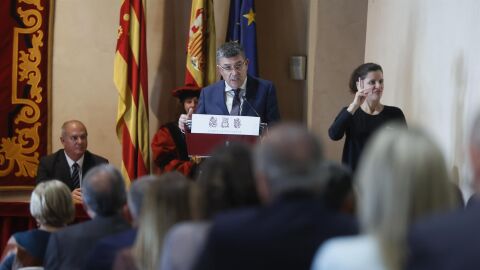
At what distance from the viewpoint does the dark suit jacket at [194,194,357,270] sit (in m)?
1.99

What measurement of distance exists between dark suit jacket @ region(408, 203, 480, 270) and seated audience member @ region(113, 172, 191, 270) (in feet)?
2.94

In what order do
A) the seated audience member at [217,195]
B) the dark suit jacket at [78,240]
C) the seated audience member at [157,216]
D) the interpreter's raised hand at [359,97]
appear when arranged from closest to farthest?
1. the seated audience member at [217,195]
2. the seated audience member at [157,216]
3. the dark suit jacket at [78,240]
4. the interpreter's raised hand at [359,97]

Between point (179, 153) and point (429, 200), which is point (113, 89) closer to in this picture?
point (179, 153)

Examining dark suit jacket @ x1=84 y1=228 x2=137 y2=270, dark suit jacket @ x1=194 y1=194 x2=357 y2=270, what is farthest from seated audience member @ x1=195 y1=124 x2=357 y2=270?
dark suit jacket @ x1=84 y1=228 x2=137 y2=270

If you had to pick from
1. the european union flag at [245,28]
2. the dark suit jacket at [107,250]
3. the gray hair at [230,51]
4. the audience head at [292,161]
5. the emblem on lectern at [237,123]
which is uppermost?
the european union flag at [245,28]

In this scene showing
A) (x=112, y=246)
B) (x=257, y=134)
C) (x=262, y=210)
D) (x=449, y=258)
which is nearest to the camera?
(x=449, y=258)

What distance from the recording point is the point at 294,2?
6.82 metres

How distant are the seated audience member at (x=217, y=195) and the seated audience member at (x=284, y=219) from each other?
0.80ft

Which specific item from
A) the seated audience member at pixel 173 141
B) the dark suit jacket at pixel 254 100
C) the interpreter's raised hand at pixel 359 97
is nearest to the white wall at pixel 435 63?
the interpreter's raised hand at pixel 359 97

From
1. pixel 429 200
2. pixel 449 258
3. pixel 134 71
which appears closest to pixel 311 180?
pixel 429 200

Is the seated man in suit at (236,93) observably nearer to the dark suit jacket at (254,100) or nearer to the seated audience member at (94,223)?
the dark suit jacket at (254,100)

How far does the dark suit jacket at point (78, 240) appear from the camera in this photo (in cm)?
279

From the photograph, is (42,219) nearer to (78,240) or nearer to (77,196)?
(78,240)

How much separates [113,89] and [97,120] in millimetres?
292
